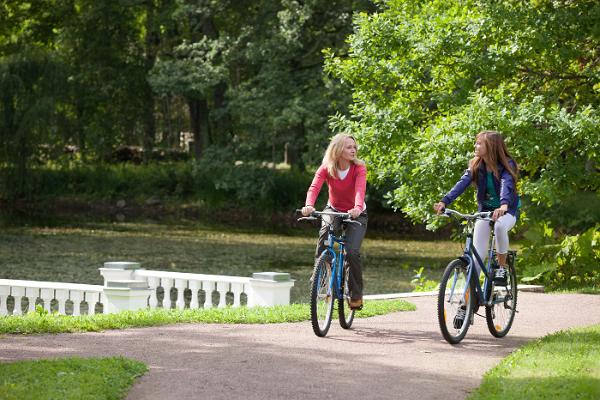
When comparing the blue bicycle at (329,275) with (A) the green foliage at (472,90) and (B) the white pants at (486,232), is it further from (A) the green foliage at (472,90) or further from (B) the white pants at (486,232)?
(A) the green foliage at (472,90)

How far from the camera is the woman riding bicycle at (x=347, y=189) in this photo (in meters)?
9.64

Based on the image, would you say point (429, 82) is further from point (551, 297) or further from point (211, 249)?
point (211, 249)

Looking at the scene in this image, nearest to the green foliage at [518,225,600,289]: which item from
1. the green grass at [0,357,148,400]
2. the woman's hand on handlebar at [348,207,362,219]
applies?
the woman's hand on handlebar at [348,207,362,219]

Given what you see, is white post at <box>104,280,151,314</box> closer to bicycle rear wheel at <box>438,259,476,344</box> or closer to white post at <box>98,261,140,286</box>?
white post at <box>98,261,140,286</box>

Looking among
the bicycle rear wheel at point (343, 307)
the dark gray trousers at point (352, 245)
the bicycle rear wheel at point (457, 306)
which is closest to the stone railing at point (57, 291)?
the bicycle rear wheel at point (343, 307)

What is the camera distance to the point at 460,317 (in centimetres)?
924

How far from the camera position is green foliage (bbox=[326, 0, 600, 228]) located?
1588 cm

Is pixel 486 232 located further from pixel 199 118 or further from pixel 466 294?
pixel 199 118

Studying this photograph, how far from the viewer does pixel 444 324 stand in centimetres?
895

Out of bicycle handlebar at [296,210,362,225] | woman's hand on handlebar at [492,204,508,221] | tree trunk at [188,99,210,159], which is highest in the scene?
tree trunk at [188,99,210,159]

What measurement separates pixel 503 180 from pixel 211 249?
20536 mm

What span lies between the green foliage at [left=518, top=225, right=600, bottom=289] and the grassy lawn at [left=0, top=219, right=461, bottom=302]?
4.34m

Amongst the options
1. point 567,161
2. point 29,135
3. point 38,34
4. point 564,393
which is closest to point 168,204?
point 29,135

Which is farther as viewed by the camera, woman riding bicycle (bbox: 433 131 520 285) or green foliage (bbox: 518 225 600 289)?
green foliage (bbox: 518 225 600 289)
